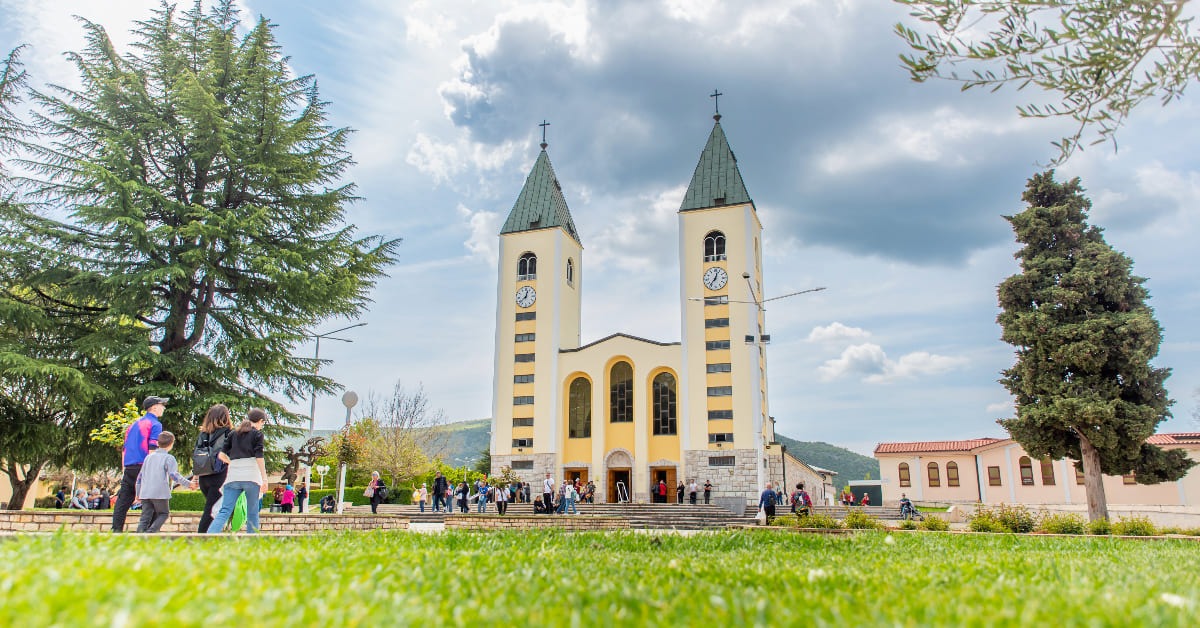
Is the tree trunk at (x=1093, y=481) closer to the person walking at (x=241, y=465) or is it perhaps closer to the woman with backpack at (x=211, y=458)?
the person walking at (x=241, y=465)

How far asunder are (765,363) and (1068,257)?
21539mm

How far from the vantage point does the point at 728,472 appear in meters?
38.3

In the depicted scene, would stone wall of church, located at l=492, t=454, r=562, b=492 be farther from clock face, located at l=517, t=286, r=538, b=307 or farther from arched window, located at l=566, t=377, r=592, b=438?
clock face, located at l=517, t=286, r=538, b=307

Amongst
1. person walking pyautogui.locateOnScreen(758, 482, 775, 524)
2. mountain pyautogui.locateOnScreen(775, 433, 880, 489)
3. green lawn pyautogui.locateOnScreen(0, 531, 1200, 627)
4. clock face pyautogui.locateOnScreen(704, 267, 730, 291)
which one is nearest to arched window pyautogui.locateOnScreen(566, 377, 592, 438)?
clock face pyautogui.locateOnScreen(704, 267, 730, 291)

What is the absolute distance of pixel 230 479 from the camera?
8.16 metres

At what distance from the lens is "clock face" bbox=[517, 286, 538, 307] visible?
147 ft

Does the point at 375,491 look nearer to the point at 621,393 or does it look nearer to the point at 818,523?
the point at 818,523

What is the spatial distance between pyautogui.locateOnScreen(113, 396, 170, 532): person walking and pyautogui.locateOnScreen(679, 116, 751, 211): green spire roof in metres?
37.3

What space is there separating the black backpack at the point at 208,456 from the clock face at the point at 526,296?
36.3m

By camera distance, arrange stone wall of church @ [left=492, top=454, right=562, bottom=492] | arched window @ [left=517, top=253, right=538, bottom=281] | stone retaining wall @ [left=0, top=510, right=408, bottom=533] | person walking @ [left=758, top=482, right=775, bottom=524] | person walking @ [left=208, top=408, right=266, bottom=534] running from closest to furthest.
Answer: person walking @ [left=208, top=408, right=266, bottom=534] → stone retaining wall @ [left=0, top=510, right=408, bottom=533] → person walking @ [left=758, top=482, right=775, bottom=524] → stone wall of church @ [left=492, top=454, right=562, bottom=492] → arched window @ [left=517, top=253, right=538, bottom=281]

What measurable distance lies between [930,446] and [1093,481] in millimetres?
24137

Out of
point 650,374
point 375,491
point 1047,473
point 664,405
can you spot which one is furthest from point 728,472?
point 375,491

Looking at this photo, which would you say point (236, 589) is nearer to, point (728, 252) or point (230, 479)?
point (230, 479)

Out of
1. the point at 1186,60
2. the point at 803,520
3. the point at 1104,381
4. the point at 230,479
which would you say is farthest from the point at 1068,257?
the point at 230,479
